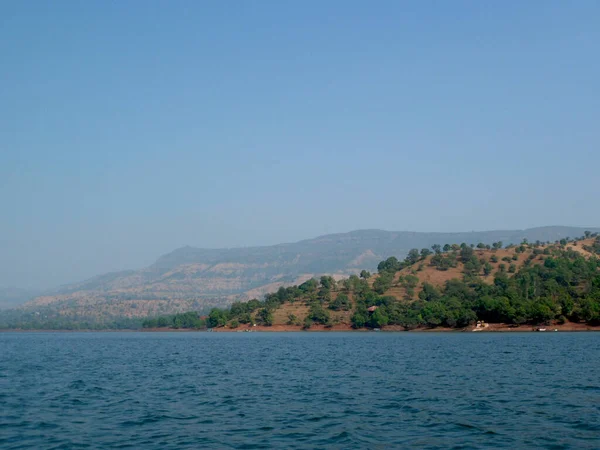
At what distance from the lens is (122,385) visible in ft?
183

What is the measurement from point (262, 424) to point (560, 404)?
1951cm

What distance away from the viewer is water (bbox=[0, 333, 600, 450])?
3297 centimetres

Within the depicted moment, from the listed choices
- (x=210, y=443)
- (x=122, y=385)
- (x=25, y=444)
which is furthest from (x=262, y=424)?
(x=122, y=385)

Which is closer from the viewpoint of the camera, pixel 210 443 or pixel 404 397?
pixel 210 443

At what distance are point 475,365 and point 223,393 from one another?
1263 inches

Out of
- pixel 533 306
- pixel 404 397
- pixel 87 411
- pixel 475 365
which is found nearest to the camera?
pixel 87 411

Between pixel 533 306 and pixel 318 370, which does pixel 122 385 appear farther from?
pixel 533 306

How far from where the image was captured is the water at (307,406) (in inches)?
1298

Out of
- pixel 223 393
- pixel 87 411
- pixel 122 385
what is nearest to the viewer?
pixel 87 411

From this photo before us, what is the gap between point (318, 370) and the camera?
222ft

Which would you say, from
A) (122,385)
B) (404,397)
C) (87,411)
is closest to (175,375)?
(122,385)

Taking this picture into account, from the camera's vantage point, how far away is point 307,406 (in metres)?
43.0

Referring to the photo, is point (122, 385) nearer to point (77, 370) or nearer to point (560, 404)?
point (77, 370)

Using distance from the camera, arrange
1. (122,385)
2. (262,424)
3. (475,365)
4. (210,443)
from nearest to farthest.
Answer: (210,443)
(262,424)
(122,385)
(475,365)
